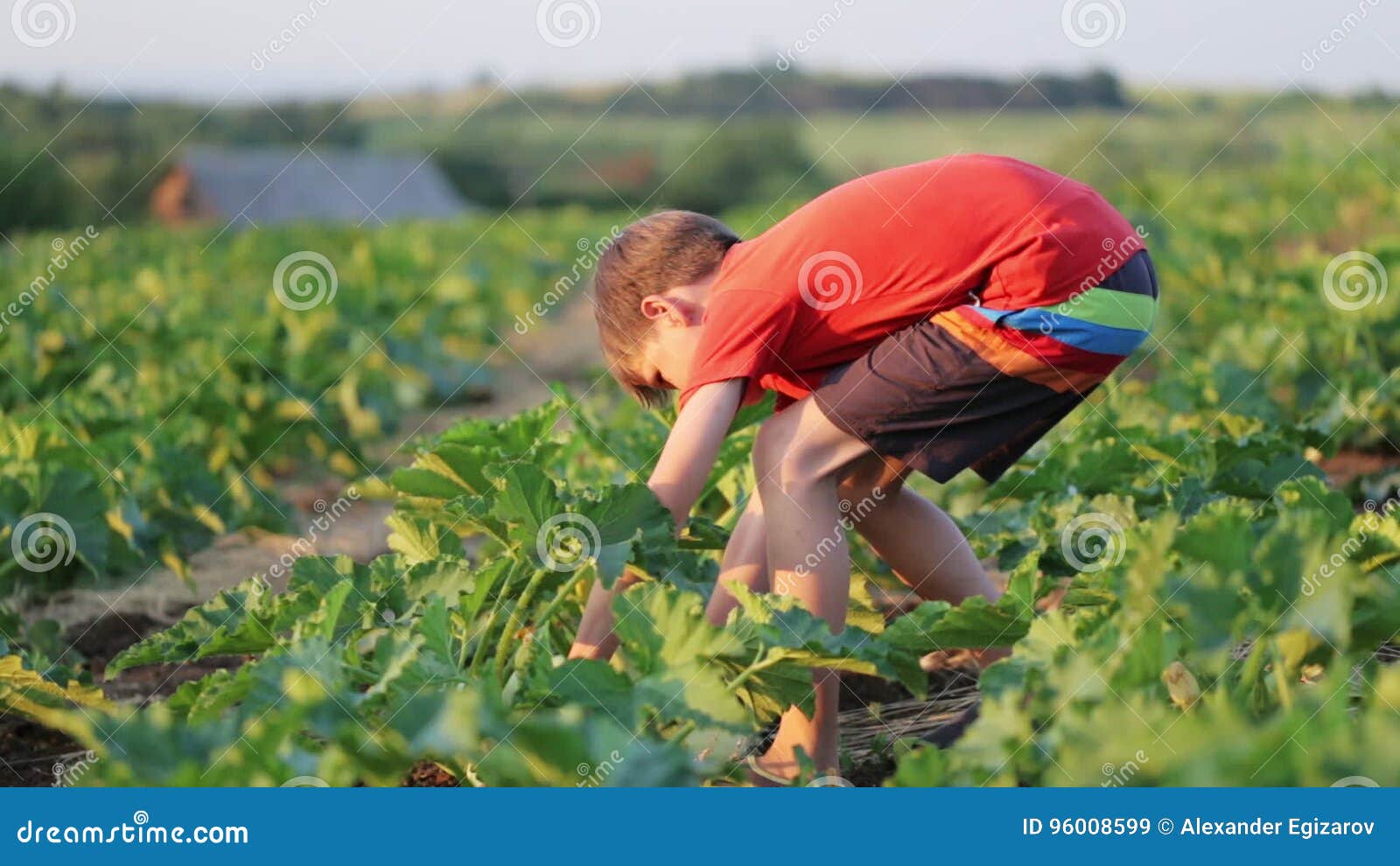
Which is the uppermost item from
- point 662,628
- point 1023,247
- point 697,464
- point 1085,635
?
point 1023,247

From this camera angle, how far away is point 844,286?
2637mm

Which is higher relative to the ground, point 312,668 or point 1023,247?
point 1023,247

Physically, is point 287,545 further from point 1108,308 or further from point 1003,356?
point 1108,308

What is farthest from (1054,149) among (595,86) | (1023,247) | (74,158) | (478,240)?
(595,86)

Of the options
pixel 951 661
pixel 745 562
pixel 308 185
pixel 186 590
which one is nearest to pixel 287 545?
pixel 186 590

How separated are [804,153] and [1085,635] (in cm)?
4592

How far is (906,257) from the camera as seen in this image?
2619mm

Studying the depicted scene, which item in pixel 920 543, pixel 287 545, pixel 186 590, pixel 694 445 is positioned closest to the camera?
pixel 694 445

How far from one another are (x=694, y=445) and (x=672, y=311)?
31 cm

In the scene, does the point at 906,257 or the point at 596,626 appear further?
the point at 906,257

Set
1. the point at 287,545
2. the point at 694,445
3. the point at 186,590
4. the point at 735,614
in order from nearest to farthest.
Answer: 1. the point at 735,614
2. the point at 694,445
3. the point at 186,590
4. the point at 287,545

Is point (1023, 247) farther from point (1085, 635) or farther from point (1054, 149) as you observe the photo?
point (1054, 149)

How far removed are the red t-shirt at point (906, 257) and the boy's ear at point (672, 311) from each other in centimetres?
6

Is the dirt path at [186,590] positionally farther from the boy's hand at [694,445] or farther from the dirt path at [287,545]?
the boy's hand at [694,445]
